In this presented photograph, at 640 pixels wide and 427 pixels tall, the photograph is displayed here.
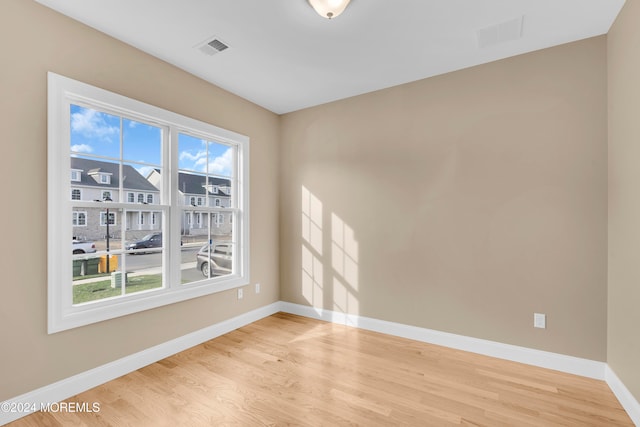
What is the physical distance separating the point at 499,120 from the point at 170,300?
12.0 feet

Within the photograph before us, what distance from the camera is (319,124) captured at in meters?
3.92

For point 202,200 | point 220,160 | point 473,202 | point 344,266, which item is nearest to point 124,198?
point 202,200

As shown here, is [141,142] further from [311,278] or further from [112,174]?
[311,278]

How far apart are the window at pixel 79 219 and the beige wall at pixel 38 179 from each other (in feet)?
0.75

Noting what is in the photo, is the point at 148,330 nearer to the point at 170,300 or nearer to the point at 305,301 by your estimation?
the point at 170,300

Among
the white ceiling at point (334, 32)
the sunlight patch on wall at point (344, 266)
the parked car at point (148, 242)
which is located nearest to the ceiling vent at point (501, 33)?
the white ceiling at point (334, 32)

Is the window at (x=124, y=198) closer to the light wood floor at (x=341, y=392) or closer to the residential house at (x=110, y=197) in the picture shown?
the residential house at (x=110, y=197)

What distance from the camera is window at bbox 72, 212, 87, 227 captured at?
230cm

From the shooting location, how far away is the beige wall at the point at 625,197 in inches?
74.6

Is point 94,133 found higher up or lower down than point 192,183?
higher up

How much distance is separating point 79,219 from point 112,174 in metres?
0.46

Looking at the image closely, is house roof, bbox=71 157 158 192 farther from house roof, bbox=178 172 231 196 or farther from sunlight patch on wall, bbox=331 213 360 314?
sunlight patch on wall, bbox=331 213 360 314

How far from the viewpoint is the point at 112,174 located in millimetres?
2539

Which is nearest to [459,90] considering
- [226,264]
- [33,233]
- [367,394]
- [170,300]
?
[367,394]
